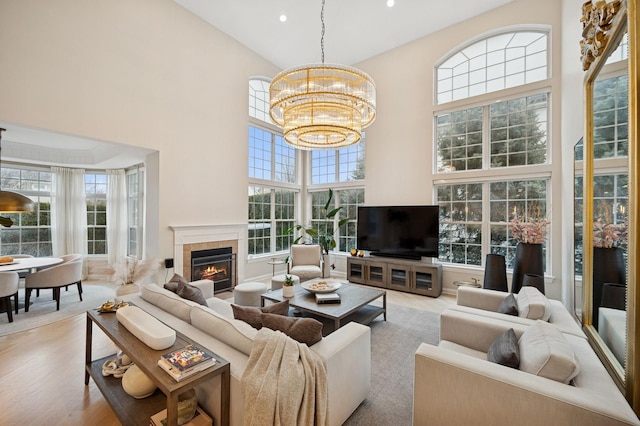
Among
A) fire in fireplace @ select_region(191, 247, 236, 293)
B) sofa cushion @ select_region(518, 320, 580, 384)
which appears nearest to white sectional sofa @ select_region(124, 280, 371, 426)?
sofa cushion @ select_region(518, 320, 580, 384)

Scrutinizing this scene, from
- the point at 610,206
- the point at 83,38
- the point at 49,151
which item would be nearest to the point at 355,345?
the point at 610,206

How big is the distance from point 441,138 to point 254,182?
4.12 meters

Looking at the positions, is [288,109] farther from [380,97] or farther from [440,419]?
[380,97]

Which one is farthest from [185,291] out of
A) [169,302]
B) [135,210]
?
[135,210]

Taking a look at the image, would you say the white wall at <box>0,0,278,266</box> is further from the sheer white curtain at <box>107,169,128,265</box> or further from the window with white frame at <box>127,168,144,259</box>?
the sheer white curtain at <box>107,169,128,265</box>

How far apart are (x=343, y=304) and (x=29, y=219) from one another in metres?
6.94

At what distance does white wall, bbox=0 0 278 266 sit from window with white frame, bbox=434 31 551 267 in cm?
417

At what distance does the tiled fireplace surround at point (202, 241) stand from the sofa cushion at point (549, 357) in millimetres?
4720

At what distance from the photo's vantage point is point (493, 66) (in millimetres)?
4992

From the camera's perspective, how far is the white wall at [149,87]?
3.25 metres

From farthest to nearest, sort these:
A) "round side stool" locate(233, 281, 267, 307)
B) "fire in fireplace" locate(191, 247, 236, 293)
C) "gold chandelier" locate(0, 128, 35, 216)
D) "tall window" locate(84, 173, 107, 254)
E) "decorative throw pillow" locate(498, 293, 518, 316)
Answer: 1. "tall window" locate(84, 173, 107, 254)
2. "fire in fireplace" locate(191, 247, 236, 293)
3. "round side stool" locate(233, 281, 267, 307)
4. "gold chandelier" locate(0, 128, 35, 216)
5. "decorative throw pillow" locate(498, 293, 518, 316)

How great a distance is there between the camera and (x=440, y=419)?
161 centimetres

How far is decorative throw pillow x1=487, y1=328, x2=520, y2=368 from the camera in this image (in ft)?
5.39

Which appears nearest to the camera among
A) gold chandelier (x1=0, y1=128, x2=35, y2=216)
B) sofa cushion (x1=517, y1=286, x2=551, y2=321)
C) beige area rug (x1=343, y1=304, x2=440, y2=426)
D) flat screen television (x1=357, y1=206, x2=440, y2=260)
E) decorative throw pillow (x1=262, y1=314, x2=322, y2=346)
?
decorative throw pillow (x1=262, y1=314, x2=322, y2=346)
